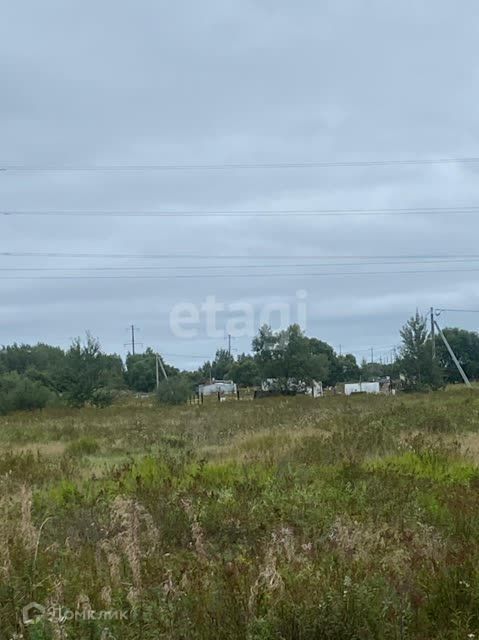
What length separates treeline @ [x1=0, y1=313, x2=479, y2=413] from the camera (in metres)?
42.6

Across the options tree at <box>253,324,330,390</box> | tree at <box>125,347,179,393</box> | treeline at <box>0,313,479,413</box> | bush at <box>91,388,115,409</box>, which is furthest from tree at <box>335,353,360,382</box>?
bush at <box>91,388,115,409</box>

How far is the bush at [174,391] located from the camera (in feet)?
155

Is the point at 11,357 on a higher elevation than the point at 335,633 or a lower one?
higher

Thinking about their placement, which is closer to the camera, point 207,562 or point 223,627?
point 223,627

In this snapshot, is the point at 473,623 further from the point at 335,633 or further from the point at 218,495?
the point at 218,495

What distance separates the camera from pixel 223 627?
3.60 metres

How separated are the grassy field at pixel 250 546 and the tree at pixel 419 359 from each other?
1590 inches

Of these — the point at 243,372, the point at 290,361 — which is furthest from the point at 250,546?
the point at 243,372

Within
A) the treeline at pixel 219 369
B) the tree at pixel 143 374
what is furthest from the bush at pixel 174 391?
the tree at pixel 143 374

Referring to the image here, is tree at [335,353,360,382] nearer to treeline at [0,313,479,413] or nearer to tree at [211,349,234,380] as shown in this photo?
treeline at [0,313,479,413]

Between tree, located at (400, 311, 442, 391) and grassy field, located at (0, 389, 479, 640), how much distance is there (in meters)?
40.4

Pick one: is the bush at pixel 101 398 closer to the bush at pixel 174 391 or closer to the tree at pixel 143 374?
the bush at pixel 174 391

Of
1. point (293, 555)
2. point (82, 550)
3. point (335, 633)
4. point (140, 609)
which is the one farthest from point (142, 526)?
point (335, 633)

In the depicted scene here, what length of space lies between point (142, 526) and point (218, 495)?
1.42m
